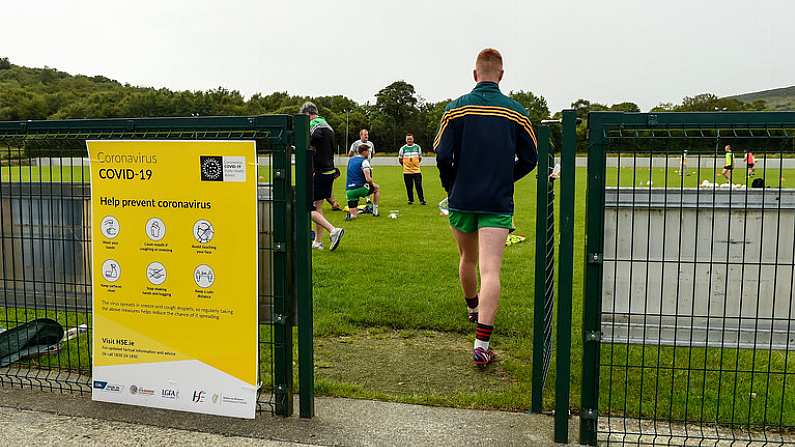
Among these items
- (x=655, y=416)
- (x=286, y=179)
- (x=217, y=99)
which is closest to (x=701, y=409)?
(x=655, y=416)

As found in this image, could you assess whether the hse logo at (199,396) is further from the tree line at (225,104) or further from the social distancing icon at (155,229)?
the tree line at (225,104)

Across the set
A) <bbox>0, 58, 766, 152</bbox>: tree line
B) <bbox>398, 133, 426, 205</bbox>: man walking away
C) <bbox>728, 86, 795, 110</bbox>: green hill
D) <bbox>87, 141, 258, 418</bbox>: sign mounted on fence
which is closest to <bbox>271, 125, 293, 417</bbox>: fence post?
<bbox>87, 141, 258, 418</bbox>: sign mounted on fence

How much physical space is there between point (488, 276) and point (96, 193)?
2361 mm

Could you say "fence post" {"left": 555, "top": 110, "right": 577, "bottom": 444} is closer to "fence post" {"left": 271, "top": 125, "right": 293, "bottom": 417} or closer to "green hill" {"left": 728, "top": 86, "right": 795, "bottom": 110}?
"fence post" {"left": 271, "top": 125, "right": 293, "bottom": 417}

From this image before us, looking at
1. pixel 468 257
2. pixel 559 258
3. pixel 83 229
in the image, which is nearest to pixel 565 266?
pixel 559 258

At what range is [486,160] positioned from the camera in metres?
4.48

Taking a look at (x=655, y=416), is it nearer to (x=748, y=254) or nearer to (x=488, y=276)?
(x=748, y=254)

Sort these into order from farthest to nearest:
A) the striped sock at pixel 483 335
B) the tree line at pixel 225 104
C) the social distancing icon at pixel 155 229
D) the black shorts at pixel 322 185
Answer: the tree line at pixel 225 104 → the black shorts at pixel 322 185 → the striped sock at pixel 483 335 → the social distancing icon at pixel 155 229

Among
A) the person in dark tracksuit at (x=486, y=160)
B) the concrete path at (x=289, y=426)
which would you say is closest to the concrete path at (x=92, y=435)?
the concrete path at (x=289, y=426)

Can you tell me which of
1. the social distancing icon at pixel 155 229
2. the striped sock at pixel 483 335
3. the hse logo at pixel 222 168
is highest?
the hse logo at pixel 222 168

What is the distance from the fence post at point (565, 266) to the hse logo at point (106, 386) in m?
2.39

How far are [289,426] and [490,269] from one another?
63.0 inches

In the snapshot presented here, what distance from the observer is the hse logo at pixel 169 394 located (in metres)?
3.87

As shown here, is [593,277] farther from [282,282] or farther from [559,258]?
[282,282]
